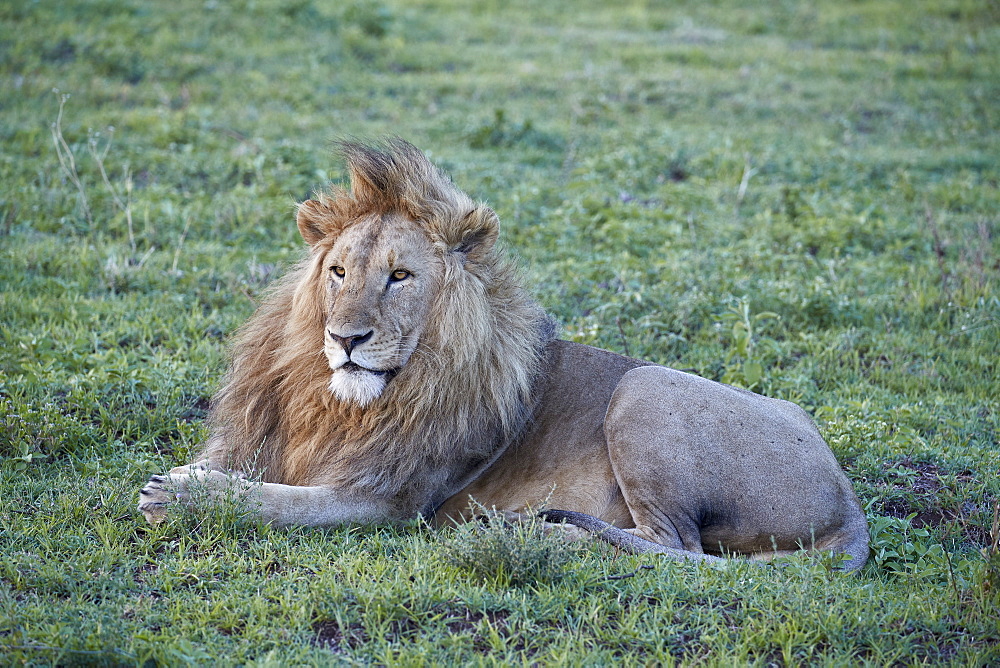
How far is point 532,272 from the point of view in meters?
6.27

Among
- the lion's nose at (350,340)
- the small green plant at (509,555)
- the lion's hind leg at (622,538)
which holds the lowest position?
the lion's hind leg at (622,538)

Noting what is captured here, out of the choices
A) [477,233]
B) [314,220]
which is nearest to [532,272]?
[477,233]

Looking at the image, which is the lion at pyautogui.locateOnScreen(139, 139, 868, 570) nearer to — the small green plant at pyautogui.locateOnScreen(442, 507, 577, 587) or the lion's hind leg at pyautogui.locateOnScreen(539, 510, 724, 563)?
the lion's hind leg at pyautogui.locateOnScreen(539, 510, 724, 563)

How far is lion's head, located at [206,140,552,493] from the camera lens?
360 centimetres

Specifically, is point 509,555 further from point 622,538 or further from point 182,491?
point 182,491

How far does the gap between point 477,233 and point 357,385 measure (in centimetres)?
77

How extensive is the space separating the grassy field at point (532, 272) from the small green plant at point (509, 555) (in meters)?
0.02

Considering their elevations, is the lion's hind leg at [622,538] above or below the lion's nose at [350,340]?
below

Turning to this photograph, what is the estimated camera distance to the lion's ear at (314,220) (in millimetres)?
3861

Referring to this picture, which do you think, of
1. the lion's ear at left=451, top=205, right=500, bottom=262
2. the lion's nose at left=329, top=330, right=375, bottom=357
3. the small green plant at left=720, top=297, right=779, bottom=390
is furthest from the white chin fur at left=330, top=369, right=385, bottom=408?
the small green plant at left=720, top=297, right=779, bottom=390

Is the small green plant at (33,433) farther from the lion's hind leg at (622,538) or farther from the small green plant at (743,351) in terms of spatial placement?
the small green plant at (743,351)

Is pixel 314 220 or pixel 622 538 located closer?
pixel 622 538

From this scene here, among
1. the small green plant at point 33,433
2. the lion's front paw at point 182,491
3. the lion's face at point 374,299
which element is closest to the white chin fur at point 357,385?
the lion's face at point 374,299

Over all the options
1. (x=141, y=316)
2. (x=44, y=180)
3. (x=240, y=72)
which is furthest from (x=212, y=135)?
(x=141, y=316)
